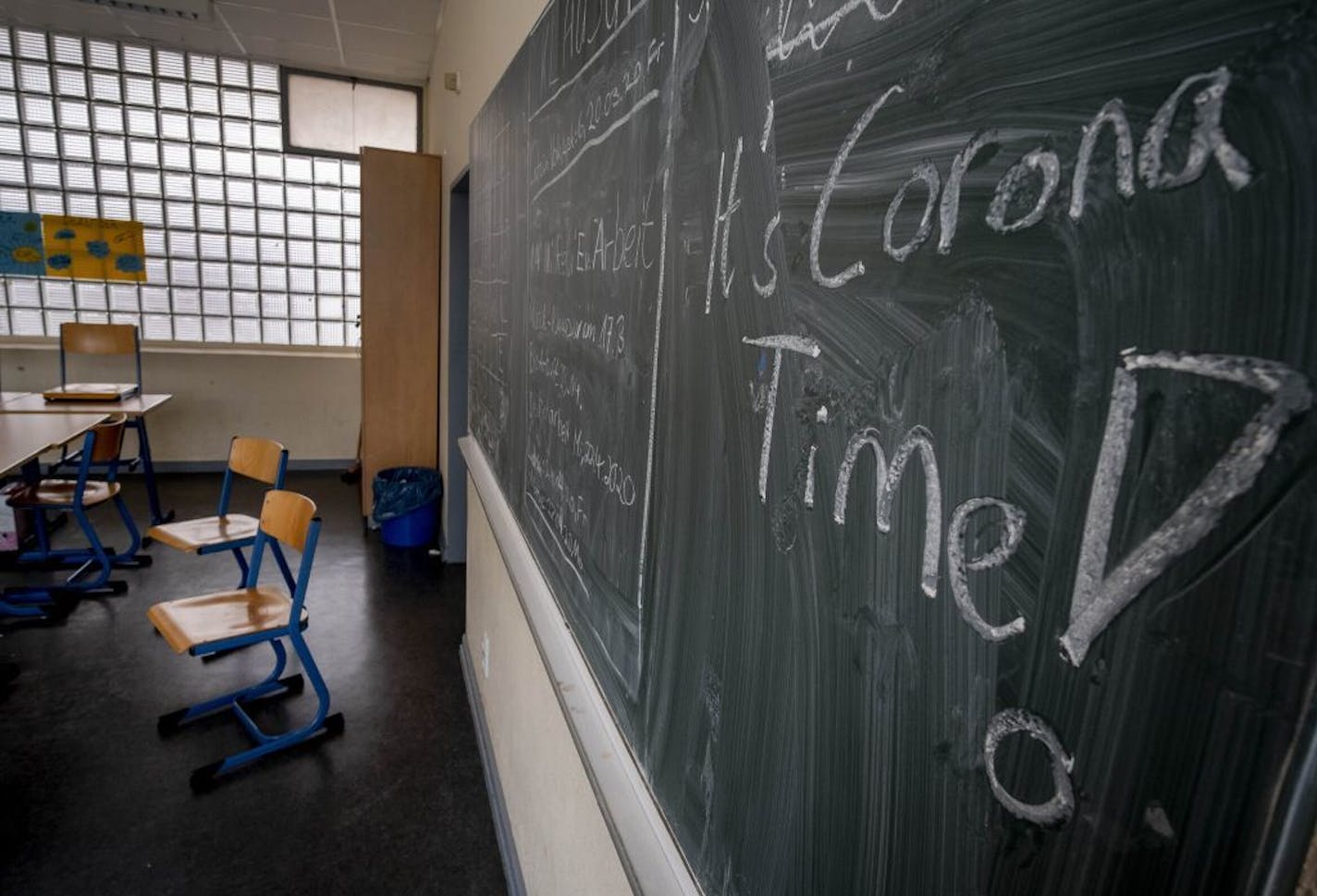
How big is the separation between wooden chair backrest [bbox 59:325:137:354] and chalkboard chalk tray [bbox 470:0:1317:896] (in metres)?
5.36

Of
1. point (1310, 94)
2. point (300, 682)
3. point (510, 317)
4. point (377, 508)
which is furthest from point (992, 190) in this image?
point (377, 508)

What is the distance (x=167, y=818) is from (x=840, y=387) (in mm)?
2415

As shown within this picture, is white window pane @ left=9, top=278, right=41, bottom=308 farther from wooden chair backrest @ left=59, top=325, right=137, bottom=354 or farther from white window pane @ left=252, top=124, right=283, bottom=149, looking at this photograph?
white window pane @ left=252, top=124, right=283, bottom=149

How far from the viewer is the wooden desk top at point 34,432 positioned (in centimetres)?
262

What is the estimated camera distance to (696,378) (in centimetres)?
67

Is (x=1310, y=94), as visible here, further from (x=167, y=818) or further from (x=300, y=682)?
(x=300, y=682)

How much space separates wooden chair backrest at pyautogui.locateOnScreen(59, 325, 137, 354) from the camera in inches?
179

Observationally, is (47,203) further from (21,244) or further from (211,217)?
(211,217)

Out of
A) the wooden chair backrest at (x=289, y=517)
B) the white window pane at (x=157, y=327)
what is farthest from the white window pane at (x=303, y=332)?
the wooden chair backrest at (x=289, y=517)

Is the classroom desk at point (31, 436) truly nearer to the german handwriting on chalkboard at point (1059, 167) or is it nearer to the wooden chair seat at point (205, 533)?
the wooden chair seat at point (205, 533)

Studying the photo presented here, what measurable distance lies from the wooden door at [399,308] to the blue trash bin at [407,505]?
22 centimetres

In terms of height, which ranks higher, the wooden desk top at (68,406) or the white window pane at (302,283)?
the white window pane at (302,283)

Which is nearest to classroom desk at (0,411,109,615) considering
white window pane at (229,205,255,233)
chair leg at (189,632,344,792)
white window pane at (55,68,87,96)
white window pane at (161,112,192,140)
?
chair leg at (189,632,344,792)

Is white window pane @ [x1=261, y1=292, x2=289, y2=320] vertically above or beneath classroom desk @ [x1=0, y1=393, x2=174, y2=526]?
above
